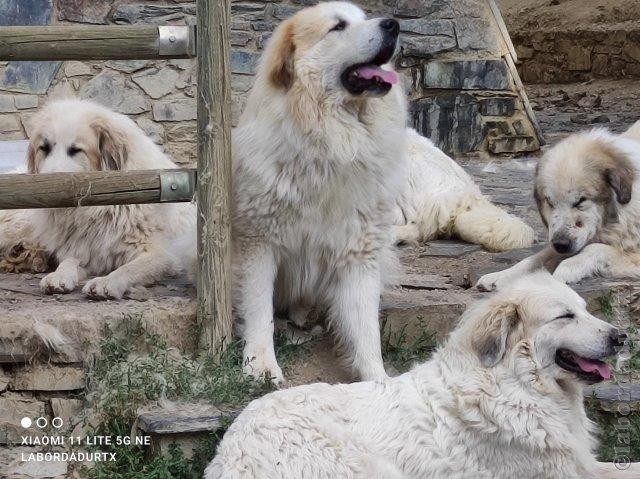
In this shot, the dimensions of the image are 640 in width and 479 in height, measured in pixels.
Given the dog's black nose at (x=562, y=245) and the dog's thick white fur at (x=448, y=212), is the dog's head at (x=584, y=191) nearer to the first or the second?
the dog's black nose at (x=562, y=245)

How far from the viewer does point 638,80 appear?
14445 mm

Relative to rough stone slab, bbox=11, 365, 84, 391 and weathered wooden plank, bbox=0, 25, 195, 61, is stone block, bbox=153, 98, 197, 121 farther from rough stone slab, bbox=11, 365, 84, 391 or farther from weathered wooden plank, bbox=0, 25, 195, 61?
rough stone slab, bbox=11, 365, 84, 391

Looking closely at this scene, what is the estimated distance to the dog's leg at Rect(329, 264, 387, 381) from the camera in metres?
5.25

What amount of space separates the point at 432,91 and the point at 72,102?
4678mm

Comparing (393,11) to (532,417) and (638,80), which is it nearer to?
(638,80)

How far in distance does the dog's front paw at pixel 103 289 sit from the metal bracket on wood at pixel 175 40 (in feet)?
3.76

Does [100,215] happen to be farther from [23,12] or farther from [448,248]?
[23,12]

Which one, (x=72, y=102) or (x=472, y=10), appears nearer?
(x=72, y=102)

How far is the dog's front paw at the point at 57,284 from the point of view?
5.59 m

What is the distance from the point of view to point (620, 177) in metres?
6.04

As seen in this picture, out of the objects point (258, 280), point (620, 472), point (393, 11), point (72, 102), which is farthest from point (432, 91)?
point (620, 472)

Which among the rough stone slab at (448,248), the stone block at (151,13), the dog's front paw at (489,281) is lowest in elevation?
the rough stone slab at (448,248)

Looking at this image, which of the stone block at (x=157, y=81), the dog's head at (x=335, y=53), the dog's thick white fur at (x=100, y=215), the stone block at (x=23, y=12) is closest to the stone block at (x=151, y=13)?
the stone block at (x=157, y=81)

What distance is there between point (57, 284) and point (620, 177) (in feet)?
9.77
